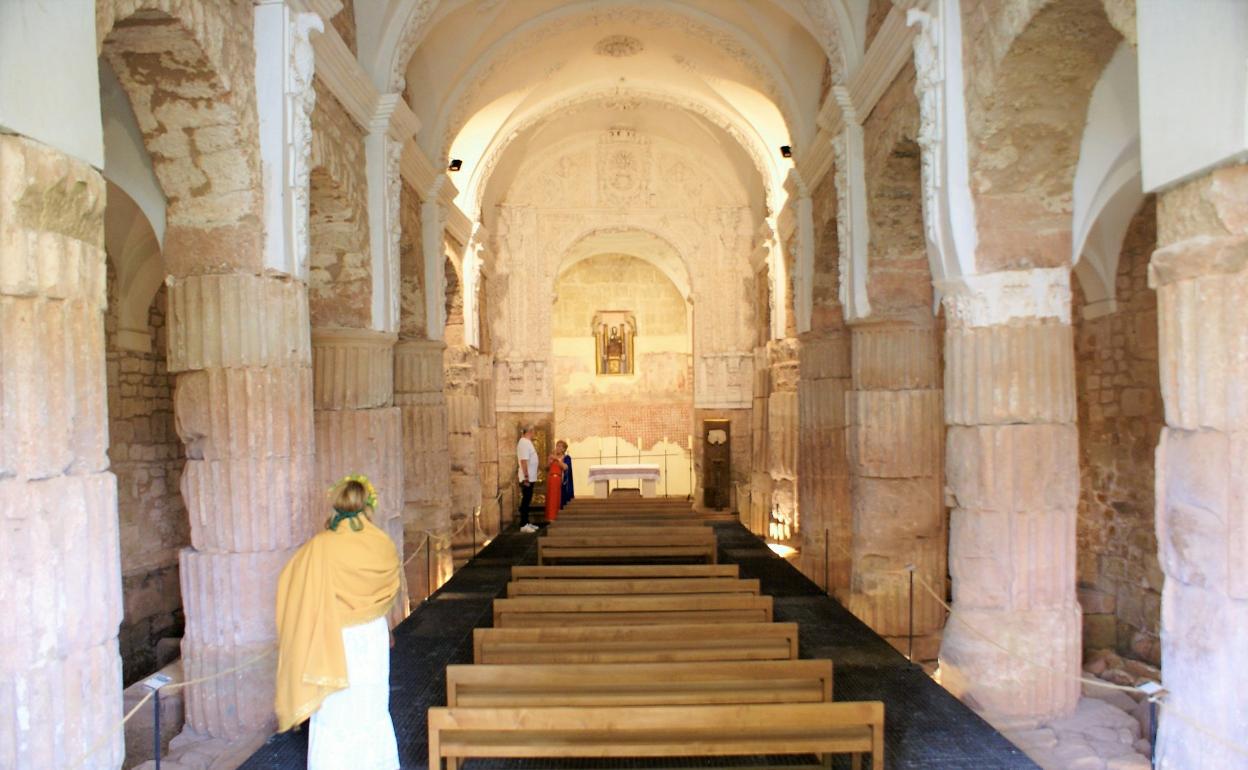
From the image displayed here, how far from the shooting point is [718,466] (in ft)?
54.4

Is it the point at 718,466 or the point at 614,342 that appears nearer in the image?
the point at 718,466

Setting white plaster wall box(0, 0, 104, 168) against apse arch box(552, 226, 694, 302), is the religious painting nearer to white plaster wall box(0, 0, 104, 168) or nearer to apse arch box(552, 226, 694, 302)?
apse arch box(552, 226, 694, 302)

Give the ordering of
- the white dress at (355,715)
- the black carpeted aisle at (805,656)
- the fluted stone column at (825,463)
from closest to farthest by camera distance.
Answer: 1. the white dress at (355,715)
2. the black carpeted aisle at (805,656)
3. the fluted stone column at (825,463)

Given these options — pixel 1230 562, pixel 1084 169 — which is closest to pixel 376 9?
pixel 1084 169

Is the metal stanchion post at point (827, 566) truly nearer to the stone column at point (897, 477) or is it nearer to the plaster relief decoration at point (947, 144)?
the stone column at point (897, 477)

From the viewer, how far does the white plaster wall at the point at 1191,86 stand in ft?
9.98

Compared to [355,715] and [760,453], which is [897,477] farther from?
[760,453]

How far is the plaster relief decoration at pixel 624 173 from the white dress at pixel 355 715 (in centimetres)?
1352

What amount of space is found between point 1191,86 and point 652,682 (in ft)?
10.8

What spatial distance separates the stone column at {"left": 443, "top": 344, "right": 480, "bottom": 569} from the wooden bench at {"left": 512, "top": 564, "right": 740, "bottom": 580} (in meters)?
6.32

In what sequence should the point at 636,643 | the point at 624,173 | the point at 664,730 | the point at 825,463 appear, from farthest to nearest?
the point at 624,173 < the point at 825,463 < the point at 636,643 < the point at 664,730

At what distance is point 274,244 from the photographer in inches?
217

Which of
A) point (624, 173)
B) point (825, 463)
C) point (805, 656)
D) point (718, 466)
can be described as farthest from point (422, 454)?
point (624, 173)

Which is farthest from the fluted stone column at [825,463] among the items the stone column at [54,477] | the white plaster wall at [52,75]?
the white plaster wall at [52,75]
